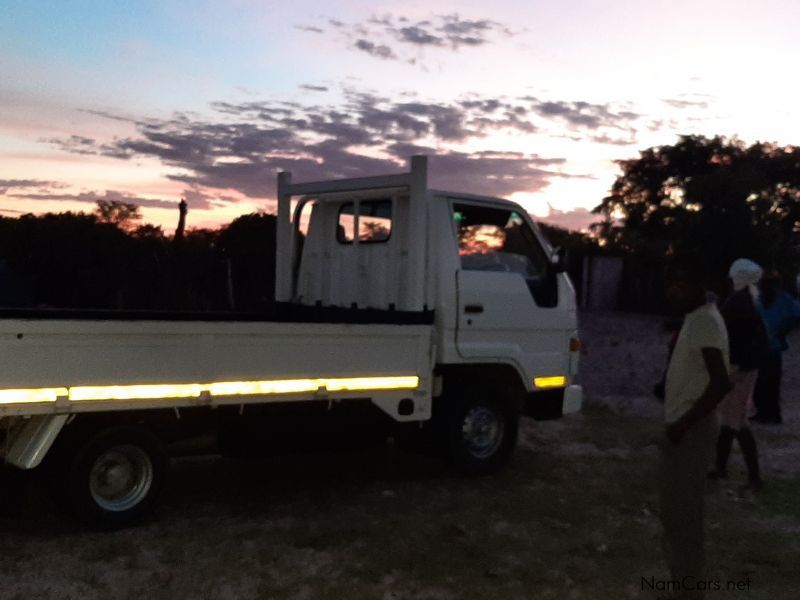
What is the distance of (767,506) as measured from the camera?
302 inches

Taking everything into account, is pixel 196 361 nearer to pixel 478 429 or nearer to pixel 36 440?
pixel 36 440

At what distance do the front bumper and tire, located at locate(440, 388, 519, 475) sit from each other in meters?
0.31

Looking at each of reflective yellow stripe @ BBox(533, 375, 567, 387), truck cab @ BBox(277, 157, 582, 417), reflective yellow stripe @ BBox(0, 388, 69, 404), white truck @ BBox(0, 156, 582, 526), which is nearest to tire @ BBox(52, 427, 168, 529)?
white truck @ BBox(0, 156, 582, 526)

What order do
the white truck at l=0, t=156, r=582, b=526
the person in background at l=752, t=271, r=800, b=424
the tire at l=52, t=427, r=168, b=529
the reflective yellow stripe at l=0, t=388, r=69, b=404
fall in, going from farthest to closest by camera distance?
the person in background at l=752, t=271, r=800, b=424 → the tire at l=52, t=427, r=168, b=529 → the white truck at l=0, t=156, r=582, b=526 → the reflective yellow stripe at l=0, t=388, r=69, b=404

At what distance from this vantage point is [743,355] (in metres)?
8.07

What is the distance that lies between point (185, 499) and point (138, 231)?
51.8 feet

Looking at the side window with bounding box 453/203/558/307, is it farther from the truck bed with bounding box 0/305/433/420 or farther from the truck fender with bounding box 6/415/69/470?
the truck fender with bounding box 6/415/69/470

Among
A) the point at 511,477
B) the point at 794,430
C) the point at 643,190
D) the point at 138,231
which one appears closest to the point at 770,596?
the point at 511,477

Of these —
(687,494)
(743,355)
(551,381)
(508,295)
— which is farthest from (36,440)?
(743,355)

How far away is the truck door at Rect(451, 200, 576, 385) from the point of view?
8.25m

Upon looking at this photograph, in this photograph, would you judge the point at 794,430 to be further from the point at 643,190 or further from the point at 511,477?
the point at 643,190

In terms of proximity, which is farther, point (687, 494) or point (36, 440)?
point (36, 440)

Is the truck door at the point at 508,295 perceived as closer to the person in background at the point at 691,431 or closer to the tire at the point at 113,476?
the tire at the point at 113,476

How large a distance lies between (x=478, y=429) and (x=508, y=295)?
3.92 feet
